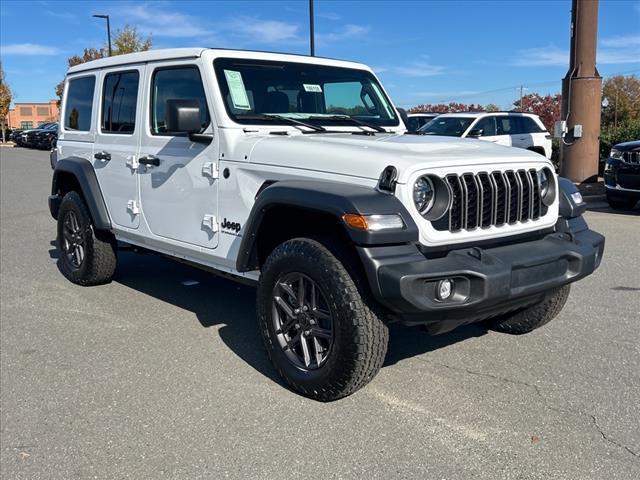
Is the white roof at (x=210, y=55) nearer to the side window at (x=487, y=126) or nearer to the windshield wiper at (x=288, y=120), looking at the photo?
the windshield wiper at (x=288, y=120)

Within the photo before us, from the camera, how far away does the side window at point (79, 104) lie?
19.4 feet

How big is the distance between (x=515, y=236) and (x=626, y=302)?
2301 millimetres

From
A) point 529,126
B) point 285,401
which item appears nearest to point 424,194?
point 285,401

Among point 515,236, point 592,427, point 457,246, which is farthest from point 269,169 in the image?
point 592,427

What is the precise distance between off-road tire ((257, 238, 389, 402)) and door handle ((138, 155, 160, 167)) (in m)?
1.55

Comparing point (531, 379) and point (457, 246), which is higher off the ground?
point (457, 246)

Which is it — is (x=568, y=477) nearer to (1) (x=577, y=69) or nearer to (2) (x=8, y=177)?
(1) (x=577, y=69)

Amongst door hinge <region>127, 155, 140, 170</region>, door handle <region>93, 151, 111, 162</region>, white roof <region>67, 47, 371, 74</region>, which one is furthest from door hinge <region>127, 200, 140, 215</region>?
white roof <region>67, 47, 371, 74</region>

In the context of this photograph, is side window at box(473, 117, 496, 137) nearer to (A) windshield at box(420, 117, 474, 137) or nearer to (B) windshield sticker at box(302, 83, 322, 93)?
(A) windshield at box(420, 117, 474, 137)

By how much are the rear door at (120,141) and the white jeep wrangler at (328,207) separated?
0.02 m

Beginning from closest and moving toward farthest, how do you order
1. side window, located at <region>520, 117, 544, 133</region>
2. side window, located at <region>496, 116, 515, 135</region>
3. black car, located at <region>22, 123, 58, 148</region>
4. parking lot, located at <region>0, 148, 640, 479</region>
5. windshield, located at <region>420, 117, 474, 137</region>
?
parking lot, located at <region>0, 148, 640, 479</region> < windshield, located at <region>420, 117, 474, 137</region> < side window, located at <region>496, 116, 515, 135</region> < side window, located at <region>520, 117, 544, 133</region> < black car, located at <region>22, 123, 58, 148</region>

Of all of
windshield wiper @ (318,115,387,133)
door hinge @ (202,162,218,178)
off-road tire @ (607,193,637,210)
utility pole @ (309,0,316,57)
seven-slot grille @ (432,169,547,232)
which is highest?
utility pole @ (309,0,316,57)

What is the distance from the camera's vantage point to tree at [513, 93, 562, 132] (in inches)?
1179

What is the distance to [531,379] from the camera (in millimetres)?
3871
